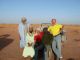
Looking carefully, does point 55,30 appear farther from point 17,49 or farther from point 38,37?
point 17,49

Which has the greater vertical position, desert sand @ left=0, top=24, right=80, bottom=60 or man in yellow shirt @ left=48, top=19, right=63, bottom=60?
man in yellow shirt @ left=48, top=19, right=63, bottom=60

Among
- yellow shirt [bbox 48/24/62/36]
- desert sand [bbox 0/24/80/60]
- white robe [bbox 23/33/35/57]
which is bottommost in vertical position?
desert sand [bbox 0/24/80/60]

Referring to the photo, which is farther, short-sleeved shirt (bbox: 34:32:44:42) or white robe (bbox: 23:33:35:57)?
short-sleeved shirt (bbox: 34:32:44:42)

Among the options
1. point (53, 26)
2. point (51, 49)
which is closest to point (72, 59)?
point (51, 49)

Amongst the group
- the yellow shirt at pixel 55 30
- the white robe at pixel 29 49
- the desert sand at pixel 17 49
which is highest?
the yellow shirt at pixel 55 30

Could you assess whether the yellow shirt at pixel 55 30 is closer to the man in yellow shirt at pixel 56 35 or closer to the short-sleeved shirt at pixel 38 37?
the man in yellow shirt at pixel 56 35

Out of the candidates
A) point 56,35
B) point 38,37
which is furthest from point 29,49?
point 56,35

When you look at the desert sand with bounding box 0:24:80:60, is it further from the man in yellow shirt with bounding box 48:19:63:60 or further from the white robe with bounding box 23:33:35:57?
the white robe with bounding box 23:33:35:57

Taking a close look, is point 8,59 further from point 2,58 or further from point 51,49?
point 51,49

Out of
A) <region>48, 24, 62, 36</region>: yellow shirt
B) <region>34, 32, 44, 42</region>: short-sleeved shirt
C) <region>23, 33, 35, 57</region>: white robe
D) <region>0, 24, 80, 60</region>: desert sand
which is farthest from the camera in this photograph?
<region>0, 24, 80, 60</region>: desert sand

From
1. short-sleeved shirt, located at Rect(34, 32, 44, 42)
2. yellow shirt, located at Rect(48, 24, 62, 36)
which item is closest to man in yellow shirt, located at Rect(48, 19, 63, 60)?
yellow shirt, located at Rect(48, 24, 62, 36)

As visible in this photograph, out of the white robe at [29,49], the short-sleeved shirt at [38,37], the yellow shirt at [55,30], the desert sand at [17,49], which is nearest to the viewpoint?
the white robe at [29,49]

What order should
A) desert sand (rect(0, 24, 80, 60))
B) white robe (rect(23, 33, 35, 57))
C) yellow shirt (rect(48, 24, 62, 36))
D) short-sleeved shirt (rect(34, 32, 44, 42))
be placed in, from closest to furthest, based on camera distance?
1. white robe (rect(23, 33, 35, 57))
2. short-sleeved shirt (rect(34, 32, 44, 42))
3. yellow shirt (rect(48, 24, 62, 36))
4. desert sand (rect(0, 24, 80, 60))

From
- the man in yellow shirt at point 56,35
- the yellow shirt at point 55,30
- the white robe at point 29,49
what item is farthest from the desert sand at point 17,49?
the white robe at point 29,49
